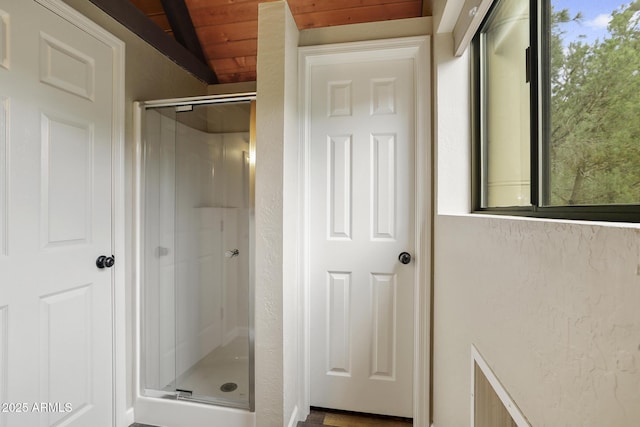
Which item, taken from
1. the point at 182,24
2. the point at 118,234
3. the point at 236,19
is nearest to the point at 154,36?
the point at 182,24

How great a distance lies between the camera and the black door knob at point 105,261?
4.71 feet

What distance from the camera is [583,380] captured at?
47 cm

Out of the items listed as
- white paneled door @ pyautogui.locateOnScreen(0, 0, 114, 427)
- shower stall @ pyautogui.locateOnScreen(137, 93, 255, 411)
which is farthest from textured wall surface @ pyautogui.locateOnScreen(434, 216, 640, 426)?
white paneled door @ pyautogui.locateOnScreen(0, 0, 114, 427)

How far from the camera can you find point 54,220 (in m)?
1.24

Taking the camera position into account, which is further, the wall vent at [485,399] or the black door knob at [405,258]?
the black door knob at [405,258]

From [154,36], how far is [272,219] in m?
1.36

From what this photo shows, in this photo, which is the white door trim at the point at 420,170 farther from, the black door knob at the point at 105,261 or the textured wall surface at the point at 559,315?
the black door knob at the point at 105,261

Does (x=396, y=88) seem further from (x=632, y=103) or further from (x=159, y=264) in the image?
(x=159, y=264)

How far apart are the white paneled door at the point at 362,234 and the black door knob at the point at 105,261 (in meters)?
1.05

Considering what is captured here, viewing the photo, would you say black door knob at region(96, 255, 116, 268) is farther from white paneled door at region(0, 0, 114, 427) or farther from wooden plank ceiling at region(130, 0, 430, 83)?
wooden plank ceiling at region(130, 0, 430, 83)

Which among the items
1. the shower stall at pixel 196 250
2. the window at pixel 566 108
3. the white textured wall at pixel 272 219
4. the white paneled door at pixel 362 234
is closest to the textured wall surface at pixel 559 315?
the window at pixel 566 108

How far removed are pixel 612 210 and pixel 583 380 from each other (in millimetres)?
329

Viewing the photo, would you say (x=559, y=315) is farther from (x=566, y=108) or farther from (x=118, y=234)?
(x=118, y=234)

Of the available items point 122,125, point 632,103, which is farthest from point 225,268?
point 632,103
